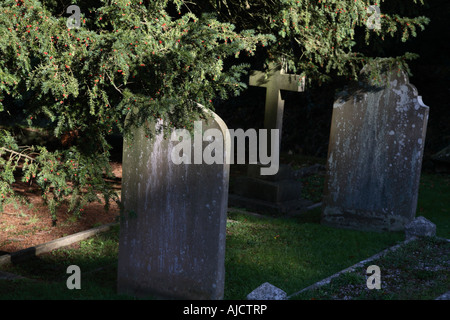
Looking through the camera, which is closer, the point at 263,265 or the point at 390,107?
the point at 263,265

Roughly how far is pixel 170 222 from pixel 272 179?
4.72m

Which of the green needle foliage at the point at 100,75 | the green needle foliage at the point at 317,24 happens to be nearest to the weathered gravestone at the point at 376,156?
the green needle foliage at the point at 317,24

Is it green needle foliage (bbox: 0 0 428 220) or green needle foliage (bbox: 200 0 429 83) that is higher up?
green needle foliage (bbox: 200 0 429 83)

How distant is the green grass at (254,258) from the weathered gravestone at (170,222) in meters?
0.40

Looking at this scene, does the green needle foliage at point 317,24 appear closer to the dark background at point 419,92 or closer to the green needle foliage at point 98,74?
the green needle foliage at point 98,74

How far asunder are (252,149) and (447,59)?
7.60 m

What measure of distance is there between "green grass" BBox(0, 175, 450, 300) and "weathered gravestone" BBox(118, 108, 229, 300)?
40 cm

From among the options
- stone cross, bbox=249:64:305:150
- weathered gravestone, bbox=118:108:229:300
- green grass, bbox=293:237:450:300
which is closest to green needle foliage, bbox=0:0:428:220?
weathered gravestone, bbox=118:108:229:300

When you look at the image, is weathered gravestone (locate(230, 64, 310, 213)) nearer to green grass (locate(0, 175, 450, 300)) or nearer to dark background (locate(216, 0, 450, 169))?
green grass (locate(0, 175, 450, 300))

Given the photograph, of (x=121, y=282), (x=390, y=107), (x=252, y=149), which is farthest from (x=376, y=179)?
(x=121, y=282)

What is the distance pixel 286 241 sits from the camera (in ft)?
23.1

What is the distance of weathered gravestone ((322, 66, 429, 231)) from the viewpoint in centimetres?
751

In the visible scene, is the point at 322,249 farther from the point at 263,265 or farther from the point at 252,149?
the point at 252,149

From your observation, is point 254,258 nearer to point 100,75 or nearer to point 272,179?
point 100,75
